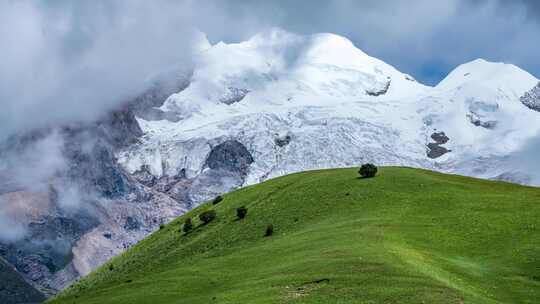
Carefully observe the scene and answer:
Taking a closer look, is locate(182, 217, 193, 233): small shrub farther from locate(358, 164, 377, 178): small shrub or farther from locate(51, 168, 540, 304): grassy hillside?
locate(358, 164, 377, 178): small shrub

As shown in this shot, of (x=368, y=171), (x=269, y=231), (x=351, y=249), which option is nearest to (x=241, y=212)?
(x=269, y=231)

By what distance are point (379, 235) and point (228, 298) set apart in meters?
17.0

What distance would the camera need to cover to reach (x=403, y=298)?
48.9 meters

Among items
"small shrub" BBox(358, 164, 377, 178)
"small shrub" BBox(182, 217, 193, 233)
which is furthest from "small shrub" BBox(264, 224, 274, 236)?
"small shrub" BBox(358, 164, 377, 178)

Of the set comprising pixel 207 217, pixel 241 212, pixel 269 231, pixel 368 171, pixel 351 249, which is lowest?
pixel 351 249

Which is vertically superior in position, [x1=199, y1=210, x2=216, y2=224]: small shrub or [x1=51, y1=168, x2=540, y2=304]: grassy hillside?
[x1=199, y1=210, x2=216, y2=224]: small shrub

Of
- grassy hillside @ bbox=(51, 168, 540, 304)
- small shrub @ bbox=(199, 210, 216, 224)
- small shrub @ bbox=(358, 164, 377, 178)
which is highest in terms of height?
small shrub @ bbox=(358, 164, 377, 178)

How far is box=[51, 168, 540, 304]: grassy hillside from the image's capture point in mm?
54344

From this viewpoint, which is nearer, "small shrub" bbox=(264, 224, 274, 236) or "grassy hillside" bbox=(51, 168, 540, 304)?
"grassy hillside" bbox=(51, 168, 540, 304)

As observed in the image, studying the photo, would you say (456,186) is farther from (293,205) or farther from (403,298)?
(403,298)

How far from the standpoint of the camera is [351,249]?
2470 inches

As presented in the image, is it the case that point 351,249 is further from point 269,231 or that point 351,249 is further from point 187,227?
point 187,227

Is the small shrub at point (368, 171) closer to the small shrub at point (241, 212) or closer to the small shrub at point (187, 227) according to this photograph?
the small shrub at point (241, 212)

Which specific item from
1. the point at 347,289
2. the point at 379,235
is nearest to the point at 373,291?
the point at 347,289
